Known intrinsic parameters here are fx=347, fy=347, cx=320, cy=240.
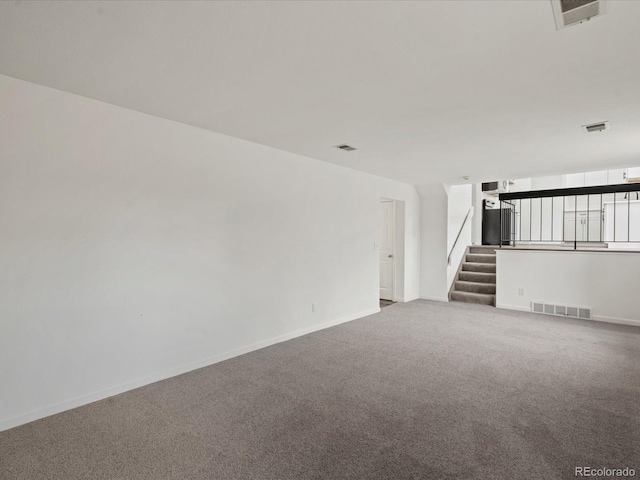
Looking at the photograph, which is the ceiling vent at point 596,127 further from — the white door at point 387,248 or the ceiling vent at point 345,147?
the white door at point 387,248

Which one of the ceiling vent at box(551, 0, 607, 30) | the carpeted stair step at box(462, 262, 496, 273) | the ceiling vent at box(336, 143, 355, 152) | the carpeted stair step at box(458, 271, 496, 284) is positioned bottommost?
the carpeted stair step at box(458, 271, 496, 284)

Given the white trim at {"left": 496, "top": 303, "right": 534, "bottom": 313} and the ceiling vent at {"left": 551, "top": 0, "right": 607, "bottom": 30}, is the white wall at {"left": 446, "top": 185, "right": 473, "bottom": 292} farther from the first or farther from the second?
the ceiling vent at {"left": 551, "top": 0, "right": 607, "bottom": 30}

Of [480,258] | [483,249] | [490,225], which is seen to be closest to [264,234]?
[480,258]

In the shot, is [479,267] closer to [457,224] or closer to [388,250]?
[457,224]

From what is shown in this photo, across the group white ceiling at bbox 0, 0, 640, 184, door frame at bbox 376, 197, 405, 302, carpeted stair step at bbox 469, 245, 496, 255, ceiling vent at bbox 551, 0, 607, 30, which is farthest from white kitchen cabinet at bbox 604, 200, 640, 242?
ceiling vent at bbox 551, 0, 607, 30

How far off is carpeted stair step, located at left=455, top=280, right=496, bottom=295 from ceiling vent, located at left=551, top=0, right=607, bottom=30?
597cm

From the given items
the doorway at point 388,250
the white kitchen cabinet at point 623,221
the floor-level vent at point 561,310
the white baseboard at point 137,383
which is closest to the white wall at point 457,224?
the doorway at point 388,250

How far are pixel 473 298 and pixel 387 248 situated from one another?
1.93 m

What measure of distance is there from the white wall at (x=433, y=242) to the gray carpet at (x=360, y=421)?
120 inches

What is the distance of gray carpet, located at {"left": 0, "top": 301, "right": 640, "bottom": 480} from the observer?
A: 1.99 m

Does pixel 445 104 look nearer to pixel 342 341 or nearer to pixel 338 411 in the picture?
pixel 338 411

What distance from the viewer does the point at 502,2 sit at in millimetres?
1616

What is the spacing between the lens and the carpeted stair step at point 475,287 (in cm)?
696

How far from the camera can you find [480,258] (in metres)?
8.04
